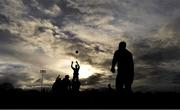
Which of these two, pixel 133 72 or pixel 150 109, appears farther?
pixel 133 72

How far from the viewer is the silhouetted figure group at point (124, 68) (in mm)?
13609

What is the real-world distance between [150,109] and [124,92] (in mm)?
4824

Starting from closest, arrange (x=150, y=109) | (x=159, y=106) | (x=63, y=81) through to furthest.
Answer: (x=150, y=109), (x=159, y=106), (x=63, y=81)

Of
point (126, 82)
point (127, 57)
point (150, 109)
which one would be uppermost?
point (127, 57)

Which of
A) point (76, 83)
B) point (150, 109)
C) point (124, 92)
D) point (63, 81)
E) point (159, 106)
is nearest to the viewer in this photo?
point (150, 109)

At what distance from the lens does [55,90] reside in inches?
903

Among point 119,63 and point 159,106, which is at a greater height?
point 119,63

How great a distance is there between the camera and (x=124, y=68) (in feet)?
45.2

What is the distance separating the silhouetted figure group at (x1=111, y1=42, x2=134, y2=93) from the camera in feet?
44.7

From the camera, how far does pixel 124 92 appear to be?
1352 centimetres

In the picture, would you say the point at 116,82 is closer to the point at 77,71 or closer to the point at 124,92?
the point at 124,92

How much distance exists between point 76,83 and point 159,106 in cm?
1824

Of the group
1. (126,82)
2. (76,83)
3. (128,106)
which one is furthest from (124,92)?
(76,83)

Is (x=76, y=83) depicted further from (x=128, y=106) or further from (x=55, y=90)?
(x=128, y=106)
